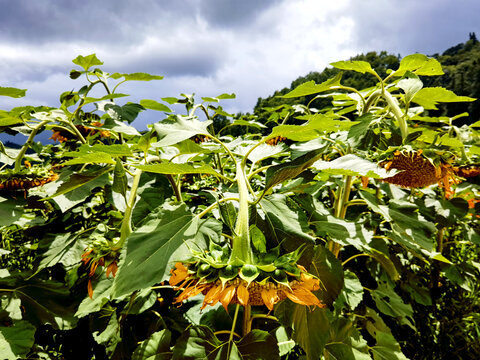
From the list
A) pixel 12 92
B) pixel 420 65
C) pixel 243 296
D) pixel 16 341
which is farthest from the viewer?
pixel 12 92

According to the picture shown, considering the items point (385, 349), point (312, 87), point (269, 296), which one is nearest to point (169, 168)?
point (269, 296)

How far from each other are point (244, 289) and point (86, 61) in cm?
149

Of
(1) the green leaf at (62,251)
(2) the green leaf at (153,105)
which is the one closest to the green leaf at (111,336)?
(1) the green leaf at (62,251)

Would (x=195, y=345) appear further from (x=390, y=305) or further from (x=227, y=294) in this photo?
(x=390, y=305)

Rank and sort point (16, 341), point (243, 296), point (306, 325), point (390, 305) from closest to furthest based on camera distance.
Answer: point (243, 296)
point (306, 325)
point (16, 341)
point (390, 305)

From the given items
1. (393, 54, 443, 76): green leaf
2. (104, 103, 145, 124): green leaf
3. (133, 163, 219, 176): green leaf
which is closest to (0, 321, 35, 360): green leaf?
(133, 163, 219, 176): green leaf

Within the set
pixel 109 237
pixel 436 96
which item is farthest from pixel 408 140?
pixel 109 237

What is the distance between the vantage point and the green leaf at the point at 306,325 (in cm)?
76

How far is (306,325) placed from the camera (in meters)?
0.78

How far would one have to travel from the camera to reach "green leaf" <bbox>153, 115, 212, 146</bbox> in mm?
612

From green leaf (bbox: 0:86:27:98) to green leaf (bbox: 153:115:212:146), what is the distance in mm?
1033

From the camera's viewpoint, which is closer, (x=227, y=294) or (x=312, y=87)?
(x=227, y=294)

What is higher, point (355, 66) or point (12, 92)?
point (12, 92)

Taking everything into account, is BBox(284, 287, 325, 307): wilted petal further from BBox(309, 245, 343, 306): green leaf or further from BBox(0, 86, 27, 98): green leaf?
BBox(0, 86, 27, 98): green leaf
